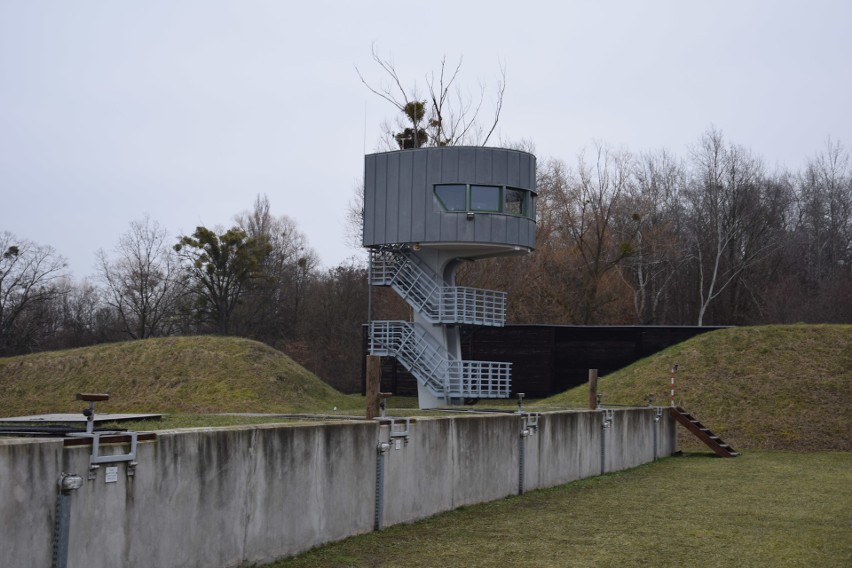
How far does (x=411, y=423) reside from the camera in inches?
583

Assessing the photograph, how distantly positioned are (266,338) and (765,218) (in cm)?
3721

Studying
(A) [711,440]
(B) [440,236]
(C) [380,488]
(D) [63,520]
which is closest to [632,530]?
(C) [380,488]

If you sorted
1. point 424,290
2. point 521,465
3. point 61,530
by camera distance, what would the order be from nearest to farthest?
point 61,530 → point 521,465 → point 424,290

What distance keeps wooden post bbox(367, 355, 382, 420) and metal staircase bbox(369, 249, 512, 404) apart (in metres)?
25.4

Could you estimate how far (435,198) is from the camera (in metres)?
39.2

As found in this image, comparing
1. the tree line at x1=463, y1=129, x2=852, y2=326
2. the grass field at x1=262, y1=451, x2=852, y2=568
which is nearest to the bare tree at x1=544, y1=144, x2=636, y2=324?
the tree line at x1=463, y1=129, x2=852, y2=326

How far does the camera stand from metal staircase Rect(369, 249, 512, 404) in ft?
133

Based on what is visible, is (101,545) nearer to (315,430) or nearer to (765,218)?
(315,430)

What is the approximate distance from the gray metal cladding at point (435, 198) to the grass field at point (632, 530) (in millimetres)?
17959

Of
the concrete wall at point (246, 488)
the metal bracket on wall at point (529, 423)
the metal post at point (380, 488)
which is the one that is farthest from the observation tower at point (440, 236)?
the metal post at point (380, 488)

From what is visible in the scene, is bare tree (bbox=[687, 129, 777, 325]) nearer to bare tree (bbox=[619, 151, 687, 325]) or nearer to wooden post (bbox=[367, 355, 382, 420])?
bare tree (bbox=[619, 151, 687, 325])

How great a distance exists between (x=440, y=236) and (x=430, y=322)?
12.4 ft

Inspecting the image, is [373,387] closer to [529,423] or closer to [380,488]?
[380,488]

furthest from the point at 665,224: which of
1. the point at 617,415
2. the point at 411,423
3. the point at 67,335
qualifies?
the point at 411,423
